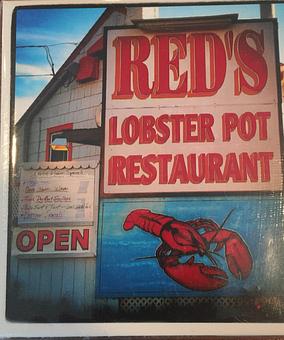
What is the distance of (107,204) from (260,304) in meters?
0.25

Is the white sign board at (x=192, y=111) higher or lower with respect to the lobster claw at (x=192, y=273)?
higher

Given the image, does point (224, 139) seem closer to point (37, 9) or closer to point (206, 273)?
point (206, 273)

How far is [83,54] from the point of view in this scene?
2.18 feet

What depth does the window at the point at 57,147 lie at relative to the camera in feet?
2.12

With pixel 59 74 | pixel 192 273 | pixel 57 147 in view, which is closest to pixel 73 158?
pixel 57 147

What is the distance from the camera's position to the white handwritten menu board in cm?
63

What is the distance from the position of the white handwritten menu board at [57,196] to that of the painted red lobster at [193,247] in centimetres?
7

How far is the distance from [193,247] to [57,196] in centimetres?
21

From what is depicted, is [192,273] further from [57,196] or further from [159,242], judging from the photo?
[57,196]

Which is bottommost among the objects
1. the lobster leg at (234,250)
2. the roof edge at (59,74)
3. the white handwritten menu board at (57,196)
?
the lobster leg at (234,250)

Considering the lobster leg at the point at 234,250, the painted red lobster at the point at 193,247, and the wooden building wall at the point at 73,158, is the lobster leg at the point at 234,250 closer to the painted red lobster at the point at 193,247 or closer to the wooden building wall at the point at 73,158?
the painted red lobster at the point at 193,247

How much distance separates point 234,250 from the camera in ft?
1.98

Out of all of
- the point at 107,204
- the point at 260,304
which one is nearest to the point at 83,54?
the point at 107,204

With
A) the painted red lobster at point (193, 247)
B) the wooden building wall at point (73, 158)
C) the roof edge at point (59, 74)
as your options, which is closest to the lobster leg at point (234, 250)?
the painted red lobster at point (193, 247)
